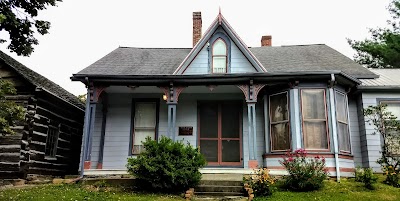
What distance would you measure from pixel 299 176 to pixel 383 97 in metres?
5.60

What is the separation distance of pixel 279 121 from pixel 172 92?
4055mm

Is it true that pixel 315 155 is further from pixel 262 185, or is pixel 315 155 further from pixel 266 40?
pixel 266 40

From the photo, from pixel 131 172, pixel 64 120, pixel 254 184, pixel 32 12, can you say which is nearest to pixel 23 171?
pixel 64 120

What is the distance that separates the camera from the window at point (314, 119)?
39.9ft

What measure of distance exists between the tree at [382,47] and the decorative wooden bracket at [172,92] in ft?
69.2

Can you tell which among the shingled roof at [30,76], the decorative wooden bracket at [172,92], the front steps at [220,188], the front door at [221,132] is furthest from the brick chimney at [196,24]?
the front steps at [220,188]

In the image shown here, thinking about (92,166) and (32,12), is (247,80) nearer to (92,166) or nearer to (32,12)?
(92,166)

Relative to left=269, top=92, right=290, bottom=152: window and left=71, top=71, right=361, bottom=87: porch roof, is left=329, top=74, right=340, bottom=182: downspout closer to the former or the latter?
left=71, top=71, right=361, bottom=87: porch roof

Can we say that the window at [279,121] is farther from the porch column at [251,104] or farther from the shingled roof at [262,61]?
the shingled roof at [262,61]

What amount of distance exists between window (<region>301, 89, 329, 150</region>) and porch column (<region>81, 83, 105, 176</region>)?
7.37 m

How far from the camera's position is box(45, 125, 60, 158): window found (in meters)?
14.4

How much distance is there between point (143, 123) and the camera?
46.8 ft

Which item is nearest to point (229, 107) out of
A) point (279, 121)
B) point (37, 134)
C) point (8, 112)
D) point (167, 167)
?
point (279, 121)

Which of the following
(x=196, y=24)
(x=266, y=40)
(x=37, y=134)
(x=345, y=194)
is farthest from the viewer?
(x=266, y=40)
